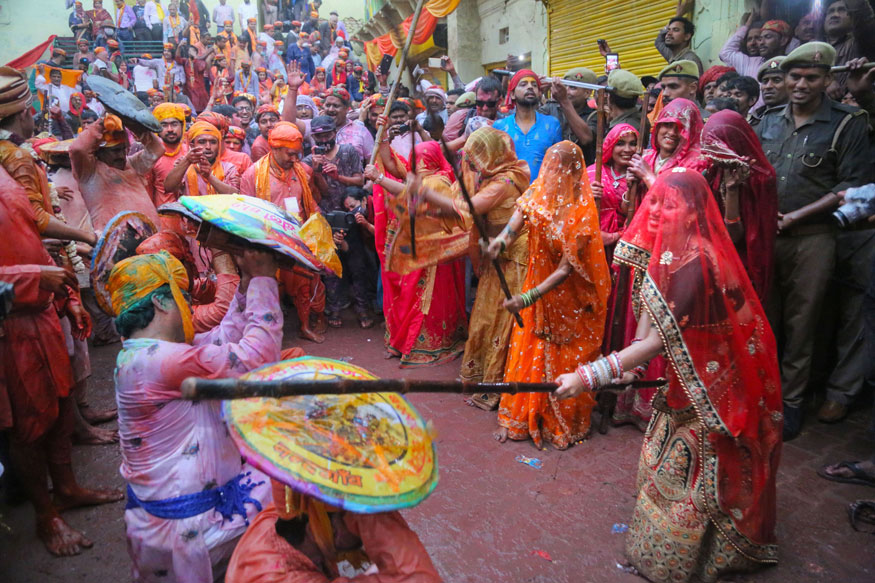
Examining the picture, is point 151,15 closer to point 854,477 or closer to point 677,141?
point 677,141

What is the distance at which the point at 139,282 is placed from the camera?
2191 millimetres

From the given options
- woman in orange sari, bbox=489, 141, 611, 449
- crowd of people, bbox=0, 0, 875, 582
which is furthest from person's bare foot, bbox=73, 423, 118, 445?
woman in orange sari, bbox=489, 141, 611, 449

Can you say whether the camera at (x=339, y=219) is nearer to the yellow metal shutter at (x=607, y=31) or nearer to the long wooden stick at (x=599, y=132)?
the long wooden stick at (x=599, y=132)

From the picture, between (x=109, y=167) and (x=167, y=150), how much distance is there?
168cm

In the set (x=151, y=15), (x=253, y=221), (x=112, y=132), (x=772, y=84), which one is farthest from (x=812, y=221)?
(x=151, y=15)

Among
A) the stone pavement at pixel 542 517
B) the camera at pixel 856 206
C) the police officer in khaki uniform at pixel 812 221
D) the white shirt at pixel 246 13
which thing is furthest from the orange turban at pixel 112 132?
the white shirt at pixel 246 13

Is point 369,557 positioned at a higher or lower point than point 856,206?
lower

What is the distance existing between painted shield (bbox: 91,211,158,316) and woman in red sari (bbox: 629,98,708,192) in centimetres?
329

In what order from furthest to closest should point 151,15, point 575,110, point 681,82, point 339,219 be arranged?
1. point 151,15
2. point 339,219
3. point 575,110
4. point 681,82

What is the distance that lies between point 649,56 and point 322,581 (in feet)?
27.4

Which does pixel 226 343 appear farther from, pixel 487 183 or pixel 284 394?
pixel 487 183

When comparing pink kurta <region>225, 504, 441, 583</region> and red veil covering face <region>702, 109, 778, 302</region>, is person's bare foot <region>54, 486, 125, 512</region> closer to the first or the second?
pink kurta <region>225, 504, 441, 583</region>

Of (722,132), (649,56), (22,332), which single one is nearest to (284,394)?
(22,332)

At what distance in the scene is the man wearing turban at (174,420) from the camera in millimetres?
2123
